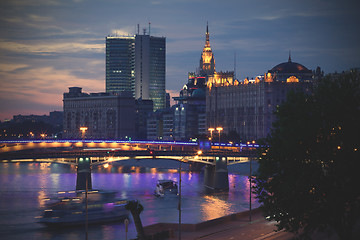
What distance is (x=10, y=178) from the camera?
133500 mm

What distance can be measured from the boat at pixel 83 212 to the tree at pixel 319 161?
39.1 metres

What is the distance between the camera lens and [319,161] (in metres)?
41.6

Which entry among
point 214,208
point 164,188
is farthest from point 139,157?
point 214,208

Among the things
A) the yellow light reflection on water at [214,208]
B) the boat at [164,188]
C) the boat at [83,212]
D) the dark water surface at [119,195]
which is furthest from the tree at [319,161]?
the boat at [164,188]

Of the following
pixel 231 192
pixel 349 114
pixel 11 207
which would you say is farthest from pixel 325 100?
pixel 231 192

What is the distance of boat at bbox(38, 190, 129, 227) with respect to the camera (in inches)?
3000

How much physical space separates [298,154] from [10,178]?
10183 cm

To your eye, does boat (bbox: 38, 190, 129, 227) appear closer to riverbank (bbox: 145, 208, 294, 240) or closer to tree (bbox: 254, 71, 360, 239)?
riverbank (bbox: 145, 208, 294, 240)

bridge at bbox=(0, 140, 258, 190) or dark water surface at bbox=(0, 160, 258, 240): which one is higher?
bridge at bbox=(0, 140, 258, 190)

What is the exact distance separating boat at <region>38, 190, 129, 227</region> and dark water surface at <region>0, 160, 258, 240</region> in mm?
1367

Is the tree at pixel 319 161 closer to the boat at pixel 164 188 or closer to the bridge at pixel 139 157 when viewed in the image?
the bridge at pixel 139 157

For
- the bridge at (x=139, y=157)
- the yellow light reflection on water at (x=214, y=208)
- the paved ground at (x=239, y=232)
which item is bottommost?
the yellow light reflection on water at (x=214, y=208)

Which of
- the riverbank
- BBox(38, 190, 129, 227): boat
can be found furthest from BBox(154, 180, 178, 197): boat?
the riverbank

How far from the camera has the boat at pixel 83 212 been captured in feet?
250
